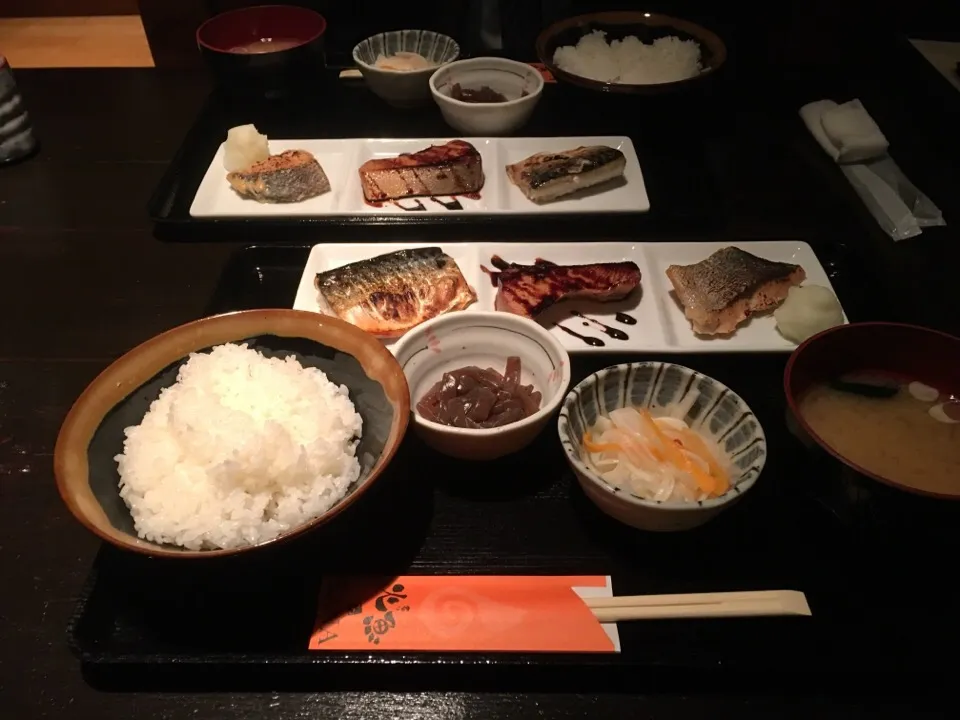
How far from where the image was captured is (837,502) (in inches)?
57.7

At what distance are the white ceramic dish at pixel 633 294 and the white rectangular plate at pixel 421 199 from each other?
0.82 ft

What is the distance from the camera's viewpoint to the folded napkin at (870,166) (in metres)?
2.56

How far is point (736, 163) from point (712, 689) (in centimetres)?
218

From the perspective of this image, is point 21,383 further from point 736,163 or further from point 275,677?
point 736,163

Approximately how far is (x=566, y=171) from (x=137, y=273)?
152 centimetres

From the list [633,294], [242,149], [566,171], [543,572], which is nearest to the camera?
[543,572]

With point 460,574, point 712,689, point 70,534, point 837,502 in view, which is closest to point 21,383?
point 70,534

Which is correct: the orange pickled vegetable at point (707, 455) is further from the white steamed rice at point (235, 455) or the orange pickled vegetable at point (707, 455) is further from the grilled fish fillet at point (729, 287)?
the white steamed rice at point (235, 455)

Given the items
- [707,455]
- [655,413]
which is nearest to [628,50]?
[655,413]

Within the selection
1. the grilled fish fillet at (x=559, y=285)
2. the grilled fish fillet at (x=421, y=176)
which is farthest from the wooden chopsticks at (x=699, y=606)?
the grilled fish fillet at (x=421, y=176)

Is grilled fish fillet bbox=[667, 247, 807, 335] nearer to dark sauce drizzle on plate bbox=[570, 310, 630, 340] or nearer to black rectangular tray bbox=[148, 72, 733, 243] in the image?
dark sauce drizzle on plate bbox=[570, 310, 630, 340]

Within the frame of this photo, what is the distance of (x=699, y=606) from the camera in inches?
55.0

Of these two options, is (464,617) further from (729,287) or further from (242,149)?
(242,149)

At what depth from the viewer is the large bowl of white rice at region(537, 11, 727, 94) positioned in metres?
3.03
